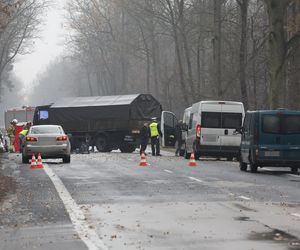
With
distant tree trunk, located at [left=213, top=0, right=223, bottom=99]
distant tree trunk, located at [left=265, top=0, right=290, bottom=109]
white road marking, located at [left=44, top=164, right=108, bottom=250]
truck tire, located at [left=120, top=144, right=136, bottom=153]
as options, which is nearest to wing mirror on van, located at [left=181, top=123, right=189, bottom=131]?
distant tree trunk, located at [left=265, top=0, right=290, bottom=109]

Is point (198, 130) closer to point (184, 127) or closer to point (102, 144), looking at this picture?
point (184, 127)

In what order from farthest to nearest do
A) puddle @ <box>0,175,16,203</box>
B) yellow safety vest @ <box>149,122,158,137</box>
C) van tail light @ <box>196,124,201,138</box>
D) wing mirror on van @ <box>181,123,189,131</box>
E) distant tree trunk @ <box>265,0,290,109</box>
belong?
yellow safety vest @ <box>149,122,158,137</box>
distant tree trunk @ <box>265,0,290,109</box>
wing mirror on van @ <box>181,123,189,131</box>
van tail light @ <box>196,124,201,138</box>
puddle @ <box>0,175,16,203</box>

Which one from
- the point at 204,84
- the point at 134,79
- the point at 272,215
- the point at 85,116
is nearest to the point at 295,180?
the point at 272,215

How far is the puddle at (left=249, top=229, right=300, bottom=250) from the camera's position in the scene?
32.0ft

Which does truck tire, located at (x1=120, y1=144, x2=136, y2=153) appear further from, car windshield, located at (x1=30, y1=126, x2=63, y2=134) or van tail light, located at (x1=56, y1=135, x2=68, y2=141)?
van tail light, located at (x1=56, y1=135, x2=68, y2=141)

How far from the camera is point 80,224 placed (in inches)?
459

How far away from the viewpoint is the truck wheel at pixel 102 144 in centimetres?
4451

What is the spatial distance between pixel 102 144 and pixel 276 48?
12508 millimetres

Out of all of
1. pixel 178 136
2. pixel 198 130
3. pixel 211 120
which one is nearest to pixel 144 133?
pixel 178 136

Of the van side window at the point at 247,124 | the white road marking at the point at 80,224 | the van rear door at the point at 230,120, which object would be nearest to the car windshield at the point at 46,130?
the van rear door at the point at 230,120

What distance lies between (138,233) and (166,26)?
2120 inches

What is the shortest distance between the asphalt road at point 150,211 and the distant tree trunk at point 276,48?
582 inches

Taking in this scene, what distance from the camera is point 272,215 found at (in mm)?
12625

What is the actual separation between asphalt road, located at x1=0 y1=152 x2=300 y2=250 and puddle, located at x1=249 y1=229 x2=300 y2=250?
0.04 ft
